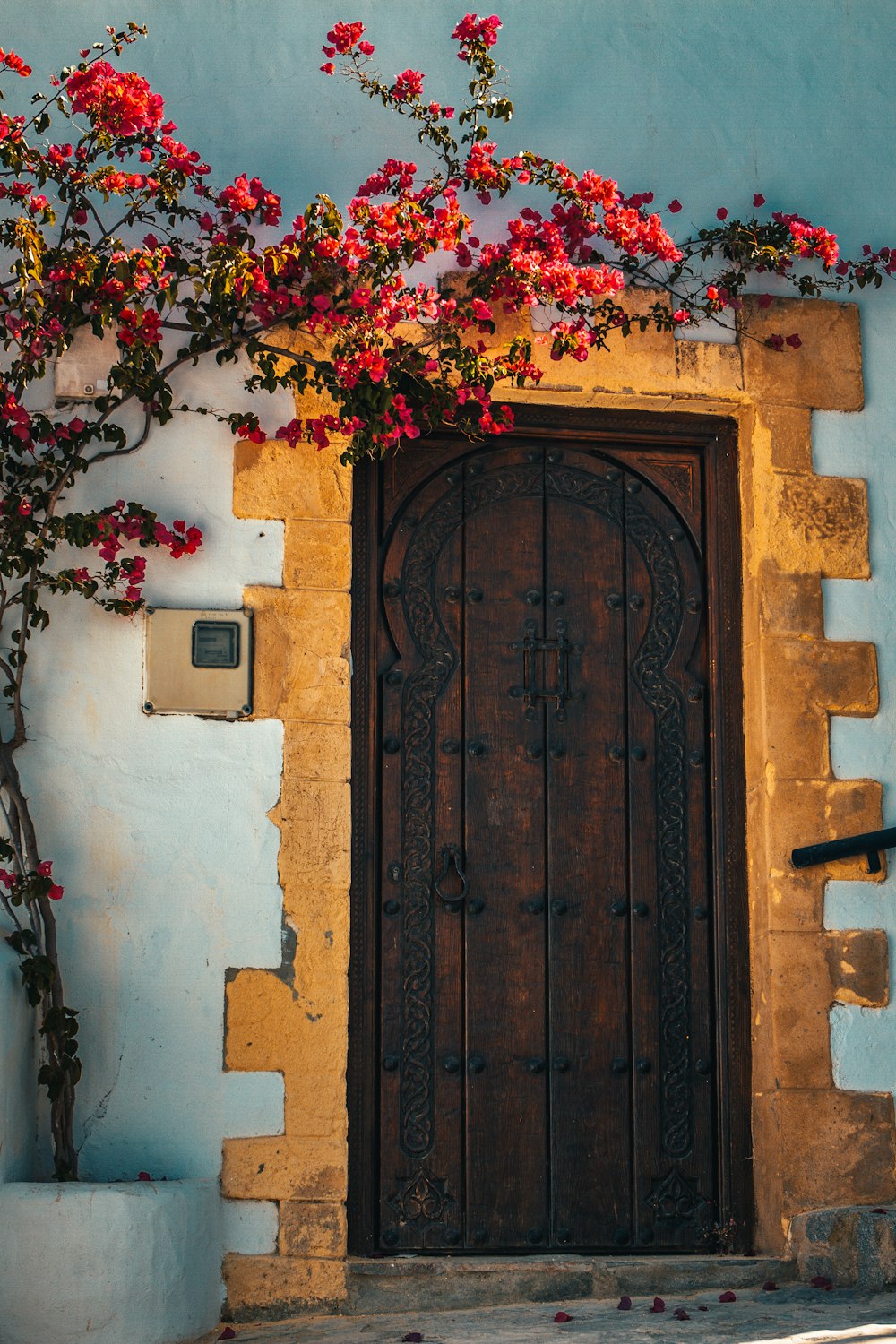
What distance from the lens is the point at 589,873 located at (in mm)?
4410

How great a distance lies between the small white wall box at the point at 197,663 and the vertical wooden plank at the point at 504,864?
0.61 meters

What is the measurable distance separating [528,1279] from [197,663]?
1649 millimetres

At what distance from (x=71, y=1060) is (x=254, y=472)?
1.48m

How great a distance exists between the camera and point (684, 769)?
14.8 feet

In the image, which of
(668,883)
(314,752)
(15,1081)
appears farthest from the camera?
(668,883)

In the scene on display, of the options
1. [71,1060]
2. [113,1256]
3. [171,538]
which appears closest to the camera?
[113,1256]

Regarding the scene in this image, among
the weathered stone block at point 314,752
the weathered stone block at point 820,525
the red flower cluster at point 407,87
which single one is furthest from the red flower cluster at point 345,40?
the weathered stone block at point 314,752

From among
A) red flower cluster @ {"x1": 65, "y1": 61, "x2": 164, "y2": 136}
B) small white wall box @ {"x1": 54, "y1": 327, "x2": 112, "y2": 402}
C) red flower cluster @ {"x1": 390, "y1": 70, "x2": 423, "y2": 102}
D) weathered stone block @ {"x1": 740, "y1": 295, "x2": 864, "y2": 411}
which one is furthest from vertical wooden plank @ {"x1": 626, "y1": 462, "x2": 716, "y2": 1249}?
red flower cluster @ {"x1": 65, "y1": 61, "x2": 164, "y2": 136}

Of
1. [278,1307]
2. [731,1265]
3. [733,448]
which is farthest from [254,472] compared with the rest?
[731,1265]

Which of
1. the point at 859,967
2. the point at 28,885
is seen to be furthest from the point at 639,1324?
the point at 28,885

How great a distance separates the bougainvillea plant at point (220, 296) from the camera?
13.2 ft

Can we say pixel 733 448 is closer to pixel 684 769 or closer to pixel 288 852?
pixel 684 769

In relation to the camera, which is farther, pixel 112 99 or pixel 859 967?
pixel 859 967

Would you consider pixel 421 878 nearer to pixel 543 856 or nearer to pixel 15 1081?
pixel 543 856
